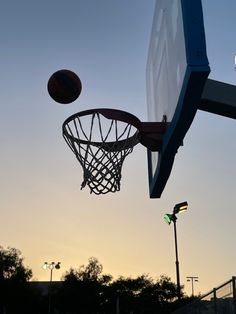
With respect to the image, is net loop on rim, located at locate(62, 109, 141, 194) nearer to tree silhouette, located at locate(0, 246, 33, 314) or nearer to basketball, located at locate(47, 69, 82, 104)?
basketball, located at locate(47, 69, 82, 104)

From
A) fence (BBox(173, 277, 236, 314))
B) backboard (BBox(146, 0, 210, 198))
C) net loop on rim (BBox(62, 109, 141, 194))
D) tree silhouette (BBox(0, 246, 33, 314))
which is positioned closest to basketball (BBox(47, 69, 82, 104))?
net loop on rim (BBox(62, 109, 141, 194))

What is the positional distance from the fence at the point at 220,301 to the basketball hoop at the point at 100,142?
2.80 meters

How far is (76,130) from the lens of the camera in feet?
25.2

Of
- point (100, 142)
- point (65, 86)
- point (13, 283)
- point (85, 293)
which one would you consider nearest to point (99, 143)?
point (100, 142)

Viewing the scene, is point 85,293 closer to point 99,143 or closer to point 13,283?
point 13,283

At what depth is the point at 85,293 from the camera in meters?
62.2

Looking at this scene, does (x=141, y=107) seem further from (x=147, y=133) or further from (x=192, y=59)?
(x=192, y=59)

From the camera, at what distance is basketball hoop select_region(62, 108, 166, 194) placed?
299 inches

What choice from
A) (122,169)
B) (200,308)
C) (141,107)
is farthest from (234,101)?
(200,308)

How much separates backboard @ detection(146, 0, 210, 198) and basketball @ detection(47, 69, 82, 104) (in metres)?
1.36

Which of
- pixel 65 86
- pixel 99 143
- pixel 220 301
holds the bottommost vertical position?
pixel 220 301

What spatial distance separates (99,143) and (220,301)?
4.25 m

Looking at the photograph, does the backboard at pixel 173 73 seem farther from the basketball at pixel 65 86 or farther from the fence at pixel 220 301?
the fence at pixel 220 301

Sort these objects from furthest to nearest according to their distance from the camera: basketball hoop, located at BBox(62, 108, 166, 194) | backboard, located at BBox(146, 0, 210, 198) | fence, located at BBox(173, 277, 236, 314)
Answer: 1. fence, located at BBox(173, 277, 236, 314)
2. basketball hoop, located at BBox(62, 108, 166, 194)
3. backboard, located at BBox(146, 0, 210, 198)
